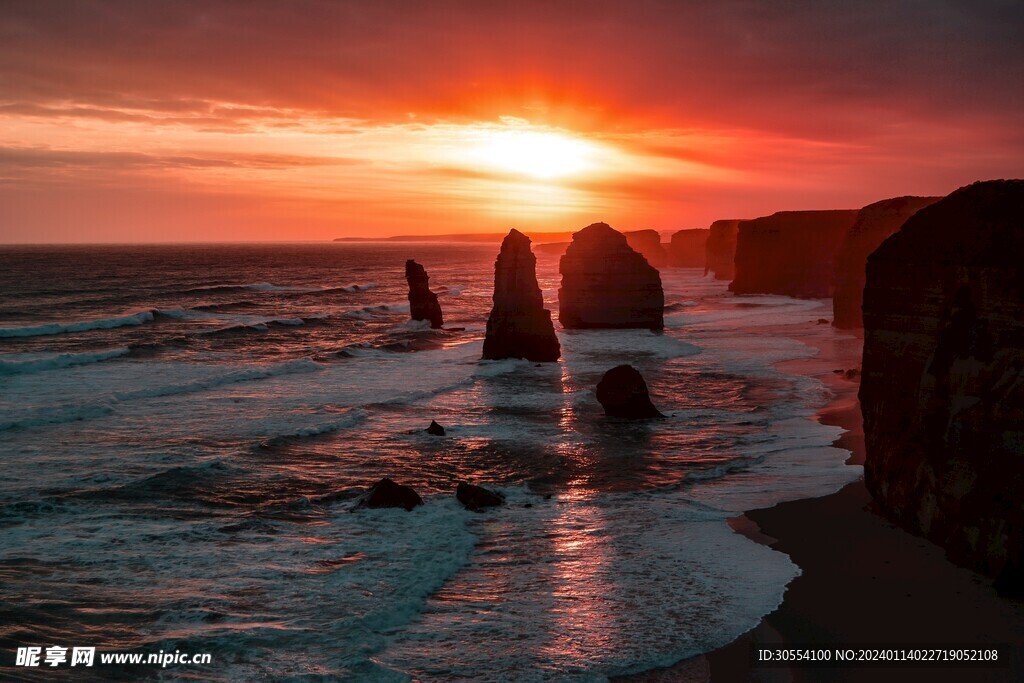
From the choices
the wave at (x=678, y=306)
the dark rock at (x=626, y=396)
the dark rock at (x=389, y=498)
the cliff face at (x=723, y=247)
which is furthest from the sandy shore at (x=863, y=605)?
the cliff face at (x=723, y=247)

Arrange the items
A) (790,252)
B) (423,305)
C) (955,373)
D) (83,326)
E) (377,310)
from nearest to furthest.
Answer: (955,373), (83,326), (423,305), (377,310), (790,252)

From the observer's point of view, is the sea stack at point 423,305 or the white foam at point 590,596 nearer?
the white foam at point 590,596

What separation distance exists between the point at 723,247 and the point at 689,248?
165ft

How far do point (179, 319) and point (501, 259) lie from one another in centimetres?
3878

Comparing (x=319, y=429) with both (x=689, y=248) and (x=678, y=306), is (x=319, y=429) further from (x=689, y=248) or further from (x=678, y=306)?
(x=689, y=248)

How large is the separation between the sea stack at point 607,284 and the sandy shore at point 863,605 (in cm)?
3731

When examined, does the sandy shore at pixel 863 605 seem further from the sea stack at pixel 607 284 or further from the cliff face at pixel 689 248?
the cliff face at pixel 689 248

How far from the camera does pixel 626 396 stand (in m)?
29.0

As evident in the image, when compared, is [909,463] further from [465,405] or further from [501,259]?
[501,259]

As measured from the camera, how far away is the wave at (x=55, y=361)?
139 feet

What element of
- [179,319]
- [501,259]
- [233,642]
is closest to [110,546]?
[233,642]

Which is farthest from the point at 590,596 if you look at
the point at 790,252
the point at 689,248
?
the point at 689,248

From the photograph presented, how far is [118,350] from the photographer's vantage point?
48312mm

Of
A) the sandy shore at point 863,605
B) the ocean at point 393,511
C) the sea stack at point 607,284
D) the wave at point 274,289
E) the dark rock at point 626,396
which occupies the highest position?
the sea stack at point 607,284
